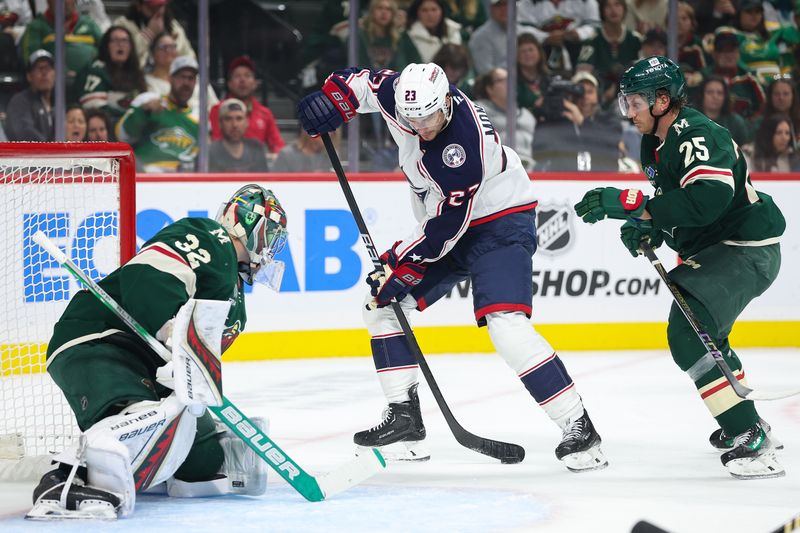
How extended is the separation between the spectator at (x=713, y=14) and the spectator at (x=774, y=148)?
56 cm

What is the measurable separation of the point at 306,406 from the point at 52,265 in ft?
3.39

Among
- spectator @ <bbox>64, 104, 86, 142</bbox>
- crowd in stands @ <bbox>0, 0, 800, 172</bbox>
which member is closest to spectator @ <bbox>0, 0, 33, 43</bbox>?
crowd in stands @ <bbox>0, 0, 800, 172</bbox>

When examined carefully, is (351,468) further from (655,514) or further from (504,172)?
(504,172)

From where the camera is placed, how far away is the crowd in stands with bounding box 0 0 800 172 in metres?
5.81

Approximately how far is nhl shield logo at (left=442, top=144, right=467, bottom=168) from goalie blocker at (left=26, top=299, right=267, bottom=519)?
35.0 inches

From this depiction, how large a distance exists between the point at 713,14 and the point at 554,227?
5.12 feet

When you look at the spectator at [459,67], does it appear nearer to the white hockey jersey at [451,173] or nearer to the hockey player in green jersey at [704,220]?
the white hockey jersey at [451,173]

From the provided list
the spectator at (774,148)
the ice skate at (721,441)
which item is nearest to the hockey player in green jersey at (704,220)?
the ice skate at (721,441)

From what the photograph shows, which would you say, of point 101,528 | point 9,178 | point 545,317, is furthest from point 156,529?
point 545,317

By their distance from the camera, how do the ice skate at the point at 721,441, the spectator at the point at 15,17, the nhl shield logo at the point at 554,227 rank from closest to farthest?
1. the ice skate at the point at 721,441
2. the spectator at the point at 15,17
3. the nhl shield logo at the point at 554,227

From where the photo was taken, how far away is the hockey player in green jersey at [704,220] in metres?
3.32

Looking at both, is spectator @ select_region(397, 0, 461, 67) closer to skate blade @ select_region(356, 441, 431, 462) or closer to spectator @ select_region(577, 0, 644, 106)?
spectator @ select_region(577, 0, 644, 106)

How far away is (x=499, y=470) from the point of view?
3.48 meters

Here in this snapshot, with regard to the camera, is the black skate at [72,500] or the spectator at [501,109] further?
the spectator at [501,109]
